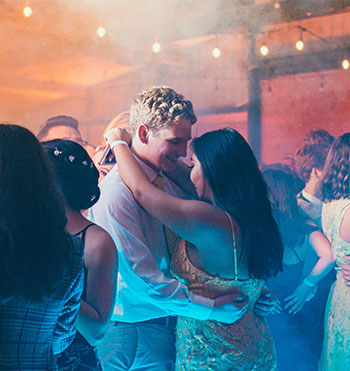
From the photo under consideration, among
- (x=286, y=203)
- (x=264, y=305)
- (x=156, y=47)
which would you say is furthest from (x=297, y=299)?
(x=156, y=47)

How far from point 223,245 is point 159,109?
2.53 feet

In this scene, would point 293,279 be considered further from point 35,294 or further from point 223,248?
point 35,294

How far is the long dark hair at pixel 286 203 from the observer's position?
3.29 metres

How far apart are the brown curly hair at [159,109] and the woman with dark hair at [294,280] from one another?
1105mm

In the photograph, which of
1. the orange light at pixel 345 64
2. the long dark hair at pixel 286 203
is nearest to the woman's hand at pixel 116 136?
the long dark hair at pixel 286 203

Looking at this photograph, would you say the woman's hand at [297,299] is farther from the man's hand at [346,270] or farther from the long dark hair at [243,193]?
the long dark hair at [243,193]

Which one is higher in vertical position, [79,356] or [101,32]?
[101,32]

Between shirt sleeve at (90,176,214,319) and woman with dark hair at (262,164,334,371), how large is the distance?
131cm

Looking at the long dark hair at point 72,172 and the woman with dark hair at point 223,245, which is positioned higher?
the long dark hair at point 72,172

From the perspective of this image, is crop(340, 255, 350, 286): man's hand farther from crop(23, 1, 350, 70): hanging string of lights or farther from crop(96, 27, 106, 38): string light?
crop(96, 27, 106, 38): string light

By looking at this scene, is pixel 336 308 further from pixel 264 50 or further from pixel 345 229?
pixel 264 50

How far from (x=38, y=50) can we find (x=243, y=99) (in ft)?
4.47

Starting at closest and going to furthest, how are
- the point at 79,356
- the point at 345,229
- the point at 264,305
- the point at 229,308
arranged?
1. the point at 79,356
2. the point at 229,308
3. the point at 264,305
4. the point at 345,229

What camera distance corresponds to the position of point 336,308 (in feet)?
10.7
